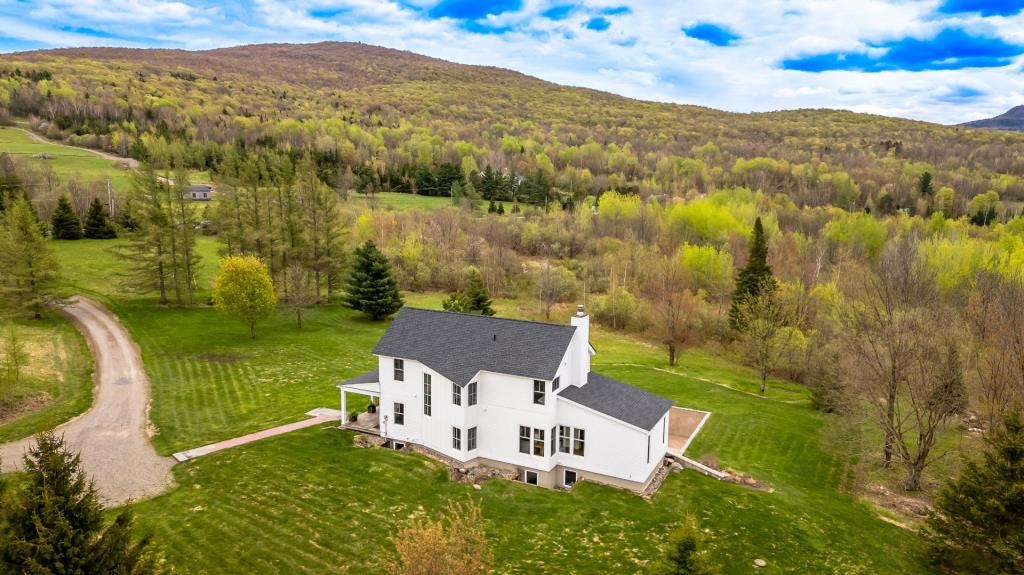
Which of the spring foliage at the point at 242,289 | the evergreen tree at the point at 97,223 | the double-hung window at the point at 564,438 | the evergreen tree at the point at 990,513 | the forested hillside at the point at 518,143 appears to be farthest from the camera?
the forested hillside at the point at 518,143

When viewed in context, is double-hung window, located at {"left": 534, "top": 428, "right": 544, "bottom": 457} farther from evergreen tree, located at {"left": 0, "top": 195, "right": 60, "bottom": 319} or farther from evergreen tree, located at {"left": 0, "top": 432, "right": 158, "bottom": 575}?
evergreen tree, located at {"left": 0, "top": 195, "right": 60, "bottom": 319}

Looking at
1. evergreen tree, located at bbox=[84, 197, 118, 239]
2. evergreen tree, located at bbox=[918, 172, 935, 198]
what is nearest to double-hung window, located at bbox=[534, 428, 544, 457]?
evergreen tree, located at bbox=[84, 197, 118, 239]

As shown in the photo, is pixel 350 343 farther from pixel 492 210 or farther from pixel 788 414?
pixel 492 210

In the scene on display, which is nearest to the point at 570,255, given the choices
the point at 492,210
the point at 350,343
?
the point at 492,210

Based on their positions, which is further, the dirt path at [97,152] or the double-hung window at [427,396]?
the dirt path at [97,152]

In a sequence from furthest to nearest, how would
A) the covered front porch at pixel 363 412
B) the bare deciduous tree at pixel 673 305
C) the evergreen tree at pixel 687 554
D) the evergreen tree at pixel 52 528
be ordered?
the bare deciduous tree at pixel 673 305
the covered front porch at pixel 363 412
the evergreen tree at pixel 687 554
the evergreen tree at pixel 52 528

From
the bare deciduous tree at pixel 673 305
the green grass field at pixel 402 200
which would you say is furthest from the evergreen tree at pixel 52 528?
the green grass field at pixel 402 200

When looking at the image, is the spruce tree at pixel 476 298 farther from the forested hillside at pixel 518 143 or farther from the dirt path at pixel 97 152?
the dirt path at pixel 97 152
